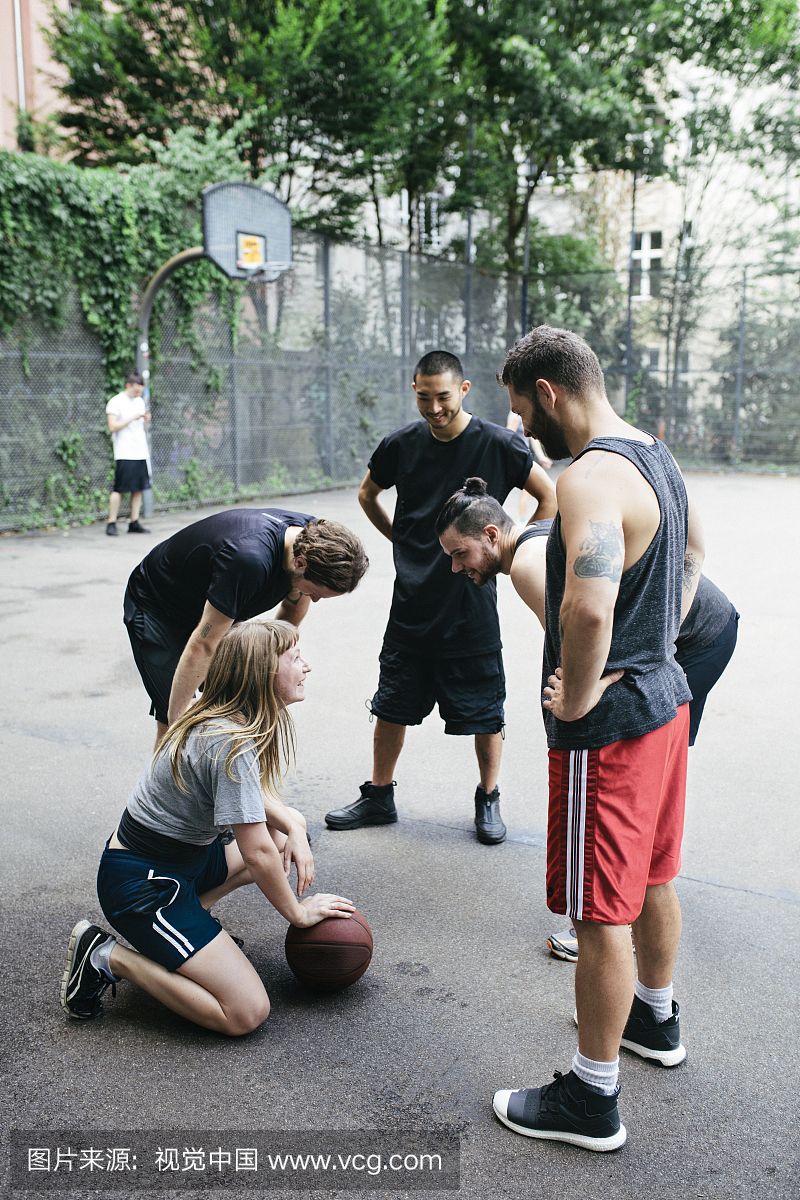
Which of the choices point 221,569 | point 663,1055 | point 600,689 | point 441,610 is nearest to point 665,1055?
point 663,1055

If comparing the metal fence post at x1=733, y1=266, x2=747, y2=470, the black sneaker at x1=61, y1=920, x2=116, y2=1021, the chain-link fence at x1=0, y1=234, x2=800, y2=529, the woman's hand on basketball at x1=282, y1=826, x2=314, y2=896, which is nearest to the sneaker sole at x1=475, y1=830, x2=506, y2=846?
the woman's hand on basketball at x1=282, y1=826, x2=314, y2=896

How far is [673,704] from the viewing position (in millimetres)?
2221

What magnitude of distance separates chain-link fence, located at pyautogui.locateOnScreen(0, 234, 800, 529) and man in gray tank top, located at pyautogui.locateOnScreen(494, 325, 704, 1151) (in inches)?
384

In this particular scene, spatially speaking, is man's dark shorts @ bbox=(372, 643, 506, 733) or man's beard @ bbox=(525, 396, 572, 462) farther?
man's dark shorts @ bbox=(372, 643, 506, 733)

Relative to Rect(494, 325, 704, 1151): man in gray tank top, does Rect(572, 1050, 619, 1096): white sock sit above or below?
below

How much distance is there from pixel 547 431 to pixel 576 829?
92 cm

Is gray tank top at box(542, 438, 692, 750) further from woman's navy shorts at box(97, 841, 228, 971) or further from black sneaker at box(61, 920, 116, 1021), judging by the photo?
black sneaker at box(61, 920, 116, 1021)

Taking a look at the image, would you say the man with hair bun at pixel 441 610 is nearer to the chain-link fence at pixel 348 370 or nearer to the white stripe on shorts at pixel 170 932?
the white stripe on shorts at pixel 170 932

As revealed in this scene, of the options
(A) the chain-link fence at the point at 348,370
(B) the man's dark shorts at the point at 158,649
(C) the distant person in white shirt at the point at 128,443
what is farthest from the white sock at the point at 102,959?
(A) the chain-link fence at the point at 348,370

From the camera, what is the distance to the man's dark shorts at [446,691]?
3.89 m

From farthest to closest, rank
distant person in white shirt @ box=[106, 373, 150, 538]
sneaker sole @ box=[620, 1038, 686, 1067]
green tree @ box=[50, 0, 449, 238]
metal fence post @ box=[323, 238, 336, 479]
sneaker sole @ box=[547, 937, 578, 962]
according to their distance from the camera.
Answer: green tree @ box=[50, 0, 449, 238] → metal fence post @ box=[323, 238, 336, 479] → distant person in white shirt @ box=[106, 373, 150, 538] → sneaker sole @ box=[547, 937, 578, 962] → sneaker sole @ box=[620, 1038, 686, 1067]

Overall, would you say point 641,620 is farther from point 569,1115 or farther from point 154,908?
point 154,908

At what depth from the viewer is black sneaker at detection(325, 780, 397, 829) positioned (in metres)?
3.96

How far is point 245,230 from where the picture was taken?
1247 centimetres
